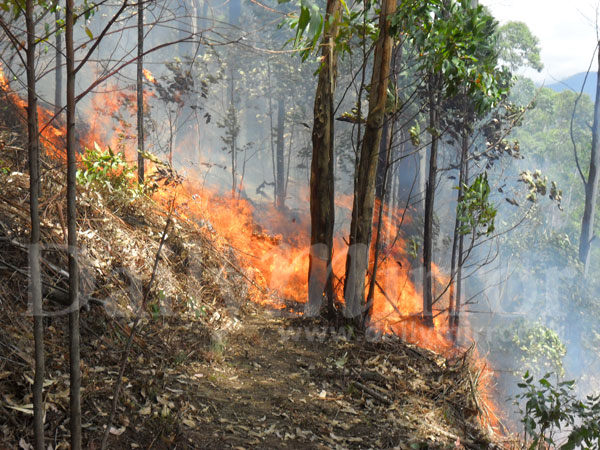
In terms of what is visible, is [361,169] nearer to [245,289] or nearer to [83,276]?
[245,289]

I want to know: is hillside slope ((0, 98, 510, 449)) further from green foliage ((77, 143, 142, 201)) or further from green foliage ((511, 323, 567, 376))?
green foliage ((511, 323, 567, 376))

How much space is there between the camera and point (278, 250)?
13.4 metres

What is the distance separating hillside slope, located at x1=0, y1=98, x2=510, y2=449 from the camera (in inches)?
108

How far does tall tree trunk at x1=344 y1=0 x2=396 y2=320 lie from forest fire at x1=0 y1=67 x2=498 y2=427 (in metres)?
0.30

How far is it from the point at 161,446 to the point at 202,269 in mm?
3398

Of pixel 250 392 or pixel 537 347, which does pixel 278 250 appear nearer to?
pixel 250 392

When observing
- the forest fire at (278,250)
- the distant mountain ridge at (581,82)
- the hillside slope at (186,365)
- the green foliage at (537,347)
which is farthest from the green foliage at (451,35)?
the distant mountain ridge at (581,82)

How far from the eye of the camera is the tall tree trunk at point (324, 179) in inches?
220

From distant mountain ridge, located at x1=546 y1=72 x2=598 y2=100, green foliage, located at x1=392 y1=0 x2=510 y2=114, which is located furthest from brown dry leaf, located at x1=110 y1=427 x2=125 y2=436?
distant mountain ridge, located at x1=546 y1=72 x2=598 y2=100

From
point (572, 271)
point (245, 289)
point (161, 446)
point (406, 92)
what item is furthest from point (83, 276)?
point (572, 271)

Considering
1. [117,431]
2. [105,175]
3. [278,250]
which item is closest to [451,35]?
[105,175]

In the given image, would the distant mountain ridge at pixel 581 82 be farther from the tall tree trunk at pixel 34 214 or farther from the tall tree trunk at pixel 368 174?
the tall tree trunk at pixel 34 214

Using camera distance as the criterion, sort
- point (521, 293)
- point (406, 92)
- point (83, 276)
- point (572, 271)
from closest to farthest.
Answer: point (83, 276) → point (406, 92) → point (572, 271) → point (521, 293)

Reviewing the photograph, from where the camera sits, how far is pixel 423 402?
13.4ft
